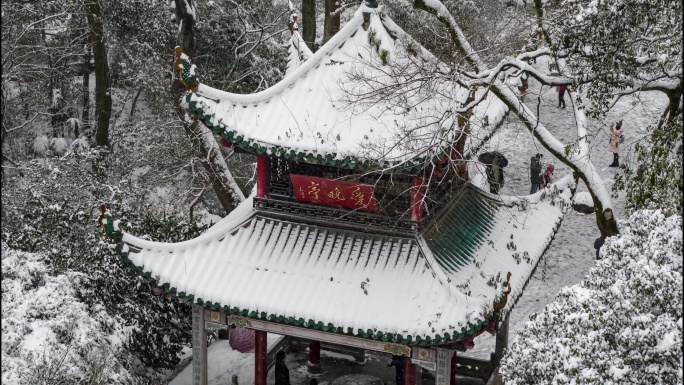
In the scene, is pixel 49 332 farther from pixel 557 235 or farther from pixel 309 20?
pixel 557 235

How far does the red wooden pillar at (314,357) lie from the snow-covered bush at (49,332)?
315 cm

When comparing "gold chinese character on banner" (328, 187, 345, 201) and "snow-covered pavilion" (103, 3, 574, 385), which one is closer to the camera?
"snow-covered pavilion" (103, 3, 574, 385)

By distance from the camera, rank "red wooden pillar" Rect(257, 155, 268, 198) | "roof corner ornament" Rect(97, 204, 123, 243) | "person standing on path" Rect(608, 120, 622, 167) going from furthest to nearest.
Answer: "person standing on path" Rect(608, 120, 622, 167), "red wooden pillar" Rect(257, 155, 268, 198), "roof corner ornament" Rect(97, 204, 123, 243)

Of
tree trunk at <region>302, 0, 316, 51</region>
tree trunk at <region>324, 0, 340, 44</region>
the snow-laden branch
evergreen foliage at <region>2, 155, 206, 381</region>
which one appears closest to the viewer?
the snow-laden branch

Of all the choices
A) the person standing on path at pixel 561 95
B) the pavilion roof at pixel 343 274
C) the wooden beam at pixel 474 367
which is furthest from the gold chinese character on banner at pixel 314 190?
the person standing on path at pixel 561 95

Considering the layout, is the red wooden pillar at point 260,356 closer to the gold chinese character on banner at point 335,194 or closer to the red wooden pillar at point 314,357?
the red wooden pillar at point 314,357

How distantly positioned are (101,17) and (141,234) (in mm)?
9328

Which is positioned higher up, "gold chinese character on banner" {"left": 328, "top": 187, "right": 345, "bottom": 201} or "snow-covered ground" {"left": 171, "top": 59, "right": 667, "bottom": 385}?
"gold chinese character on banner" {"left": 328, "top": 187, "right": 345, "bottom": 201}

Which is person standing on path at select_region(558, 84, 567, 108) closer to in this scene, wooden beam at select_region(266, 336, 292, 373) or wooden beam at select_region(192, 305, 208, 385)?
wooden beam at select_region(266, 336, 292, 373)

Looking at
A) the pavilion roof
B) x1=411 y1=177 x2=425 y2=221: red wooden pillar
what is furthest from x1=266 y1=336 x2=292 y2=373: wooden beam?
x1=411 y1=177 x2=425 y2=221: red wooden pillar

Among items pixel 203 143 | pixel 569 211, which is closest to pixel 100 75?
pixel 203 143

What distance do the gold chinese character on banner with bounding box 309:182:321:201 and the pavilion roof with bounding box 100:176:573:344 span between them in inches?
18.0

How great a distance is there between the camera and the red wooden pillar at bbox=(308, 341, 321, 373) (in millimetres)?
15547

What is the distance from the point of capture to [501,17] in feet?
98.4
